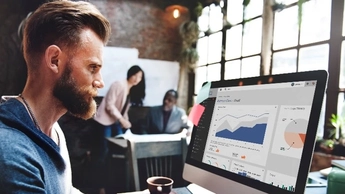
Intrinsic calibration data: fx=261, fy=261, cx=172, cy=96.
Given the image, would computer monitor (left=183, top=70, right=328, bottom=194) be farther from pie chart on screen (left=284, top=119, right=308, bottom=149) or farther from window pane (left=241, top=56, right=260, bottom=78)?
window pane (left=241, top=56, right=260, bottom=78)

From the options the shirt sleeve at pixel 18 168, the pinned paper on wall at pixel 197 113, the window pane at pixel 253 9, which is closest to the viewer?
the shirt sleeve at pixel 18 168

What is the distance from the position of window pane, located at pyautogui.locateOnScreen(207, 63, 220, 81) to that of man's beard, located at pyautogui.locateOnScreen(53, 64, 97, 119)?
251cm

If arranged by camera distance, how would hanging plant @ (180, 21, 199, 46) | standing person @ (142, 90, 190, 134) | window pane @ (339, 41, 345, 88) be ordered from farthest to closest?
hanging plant @ (180, 21, 199, 46)
standing person @ (142, 90, 190, 134)
window pane @ (339, 41, 345, 88)

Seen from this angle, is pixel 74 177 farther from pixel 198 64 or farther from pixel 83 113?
pixel 83 113

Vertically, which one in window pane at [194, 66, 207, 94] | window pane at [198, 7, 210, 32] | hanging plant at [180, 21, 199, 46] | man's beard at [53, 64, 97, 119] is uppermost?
window pane at [198, 7, 210, 32]

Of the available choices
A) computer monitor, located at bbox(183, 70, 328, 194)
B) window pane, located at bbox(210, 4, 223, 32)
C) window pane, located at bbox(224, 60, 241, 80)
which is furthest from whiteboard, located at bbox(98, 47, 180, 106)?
computer monitor, located at bbox(183, 70, 328, 194)

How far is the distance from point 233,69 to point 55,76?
2474 mm

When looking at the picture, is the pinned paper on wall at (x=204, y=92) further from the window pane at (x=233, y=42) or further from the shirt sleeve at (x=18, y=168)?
the window pane at (x=233, y=42)

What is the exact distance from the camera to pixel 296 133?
623 millimetres

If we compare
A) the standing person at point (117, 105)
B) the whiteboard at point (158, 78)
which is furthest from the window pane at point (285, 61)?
the standing person at point (117, 105)

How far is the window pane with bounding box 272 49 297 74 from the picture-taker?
89.3 inches

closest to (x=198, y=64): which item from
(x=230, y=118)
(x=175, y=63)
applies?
(x=175, y=63)

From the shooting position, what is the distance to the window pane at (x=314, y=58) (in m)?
2.02

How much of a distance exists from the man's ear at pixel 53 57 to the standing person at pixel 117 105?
2.59 metres
